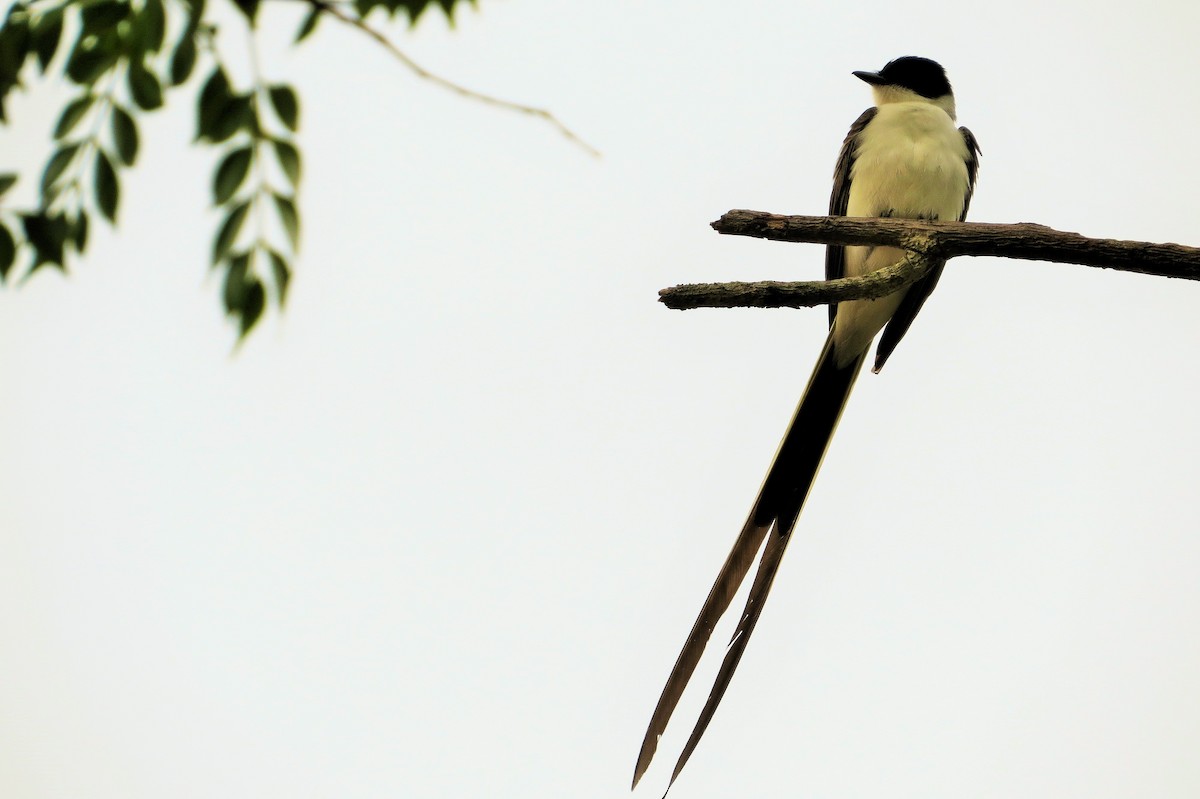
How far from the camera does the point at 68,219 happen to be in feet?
3.88

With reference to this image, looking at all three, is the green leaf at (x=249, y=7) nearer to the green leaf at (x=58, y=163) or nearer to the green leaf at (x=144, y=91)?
the green leaf at (x=144, y=91)

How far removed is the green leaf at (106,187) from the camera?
1.20 m

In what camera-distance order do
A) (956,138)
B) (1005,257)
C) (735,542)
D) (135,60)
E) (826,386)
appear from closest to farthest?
(135,60) < (1005,257) < (735,542) < (826,386) < (956,138)

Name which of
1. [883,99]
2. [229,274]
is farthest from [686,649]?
[883,99]

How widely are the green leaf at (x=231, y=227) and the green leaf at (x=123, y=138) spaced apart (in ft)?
0.43

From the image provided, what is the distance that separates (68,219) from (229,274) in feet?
0.62

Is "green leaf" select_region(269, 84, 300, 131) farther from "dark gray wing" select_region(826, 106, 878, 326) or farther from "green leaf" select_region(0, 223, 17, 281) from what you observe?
"dark gray wing" select_region(826, 106, 878, 326)

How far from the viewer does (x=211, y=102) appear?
1172mm

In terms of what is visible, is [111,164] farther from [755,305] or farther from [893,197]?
[893,197]

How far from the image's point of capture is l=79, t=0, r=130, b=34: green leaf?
1.14 m

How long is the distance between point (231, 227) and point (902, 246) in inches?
50.0

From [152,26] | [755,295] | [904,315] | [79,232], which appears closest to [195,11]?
[152,26]

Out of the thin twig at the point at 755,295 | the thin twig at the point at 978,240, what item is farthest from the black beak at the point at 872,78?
the thin twig at the point at 755,295

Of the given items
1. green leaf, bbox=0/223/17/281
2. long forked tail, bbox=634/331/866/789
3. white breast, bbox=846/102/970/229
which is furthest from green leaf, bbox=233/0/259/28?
white breast, bbox=846/102/970/229
